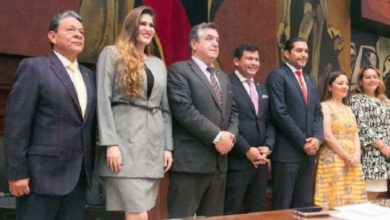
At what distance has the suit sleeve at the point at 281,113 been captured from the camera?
4027mm

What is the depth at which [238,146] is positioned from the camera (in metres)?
3.84

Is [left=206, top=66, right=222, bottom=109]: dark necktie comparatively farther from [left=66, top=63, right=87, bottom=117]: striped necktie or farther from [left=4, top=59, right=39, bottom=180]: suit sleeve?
[left=4, top=59, right=39, bottom=180]: suit sleeve

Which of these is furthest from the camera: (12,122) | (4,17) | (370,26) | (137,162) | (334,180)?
(370,26)

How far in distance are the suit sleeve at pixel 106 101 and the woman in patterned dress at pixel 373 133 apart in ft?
8.42

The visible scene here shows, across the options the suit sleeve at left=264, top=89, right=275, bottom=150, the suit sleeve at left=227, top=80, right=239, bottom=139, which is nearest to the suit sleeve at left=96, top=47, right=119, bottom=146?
the suit sleeve at left=227, top=80, right=239, bottom=139

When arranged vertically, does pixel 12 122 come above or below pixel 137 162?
above

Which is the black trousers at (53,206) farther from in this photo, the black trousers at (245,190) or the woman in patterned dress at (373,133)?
the woman in patterned dress at (373,133)

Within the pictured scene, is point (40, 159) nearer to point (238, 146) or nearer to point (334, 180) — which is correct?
point (238, 146)

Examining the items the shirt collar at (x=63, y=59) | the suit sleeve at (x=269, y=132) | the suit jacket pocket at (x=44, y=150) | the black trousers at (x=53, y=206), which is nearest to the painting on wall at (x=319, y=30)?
the suit sleeve at (x=269, y=132)

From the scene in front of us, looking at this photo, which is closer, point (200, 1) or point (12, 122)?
point (12, 122)

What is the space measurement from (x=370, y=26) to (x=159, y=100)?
17.2ft

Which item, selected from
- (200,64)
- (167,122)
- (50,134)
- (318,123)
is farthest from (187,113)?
(318,123)

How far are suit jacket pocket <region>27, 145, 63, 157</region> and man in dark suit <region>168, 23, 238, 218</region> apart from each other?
88 centimetres

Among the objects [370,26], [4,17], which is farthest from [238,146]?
[370,26]
